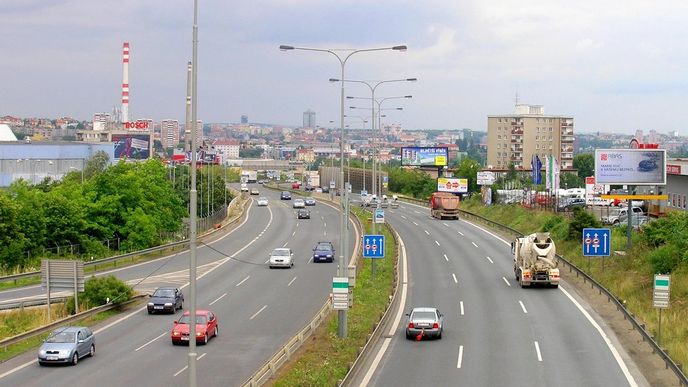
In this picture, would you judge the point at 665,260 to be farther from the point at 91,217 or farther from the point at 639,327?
the point at 91,217

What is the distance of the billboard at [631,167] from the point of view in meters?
56.4

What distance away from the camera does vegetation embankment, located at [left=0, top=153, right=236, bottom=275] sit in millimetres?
60406

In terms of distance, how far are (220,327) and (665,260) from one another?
22.6 meters

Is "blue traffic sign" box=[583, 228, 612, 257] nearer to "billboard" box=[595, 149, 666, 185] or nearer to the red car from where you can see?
"billboard" box=[595, 149, 666, 185]

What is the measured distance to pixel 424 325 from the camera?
Result: 3453cm

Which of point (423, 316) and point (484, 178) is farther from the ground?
point (484, 178)

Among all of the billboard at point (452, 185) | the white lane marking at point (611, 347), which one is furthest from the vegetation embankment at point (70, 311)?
the billboard at point (452, 185)

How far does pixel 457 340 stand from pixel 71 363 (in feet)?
44.9

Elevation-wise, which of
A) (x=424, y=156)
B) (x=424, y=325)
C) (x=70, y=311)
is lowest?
(x=70, y=311)

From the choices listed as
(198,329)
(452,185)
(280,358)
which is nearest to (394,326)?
(198,329)

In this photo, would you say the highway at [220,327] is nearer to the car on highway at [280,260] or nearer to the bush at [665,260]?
the car on highway at [280,260]

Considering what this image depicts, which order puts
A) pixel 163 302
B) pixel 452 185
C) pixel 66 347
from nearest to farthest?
pixel 66 347 → pixel 163 302 → pixel 452 185

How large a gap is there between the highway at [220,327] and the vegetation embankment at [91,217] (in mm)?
5080

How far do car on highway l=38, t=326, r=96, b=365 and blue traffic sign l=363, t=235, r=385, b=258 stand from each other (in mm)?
18327
